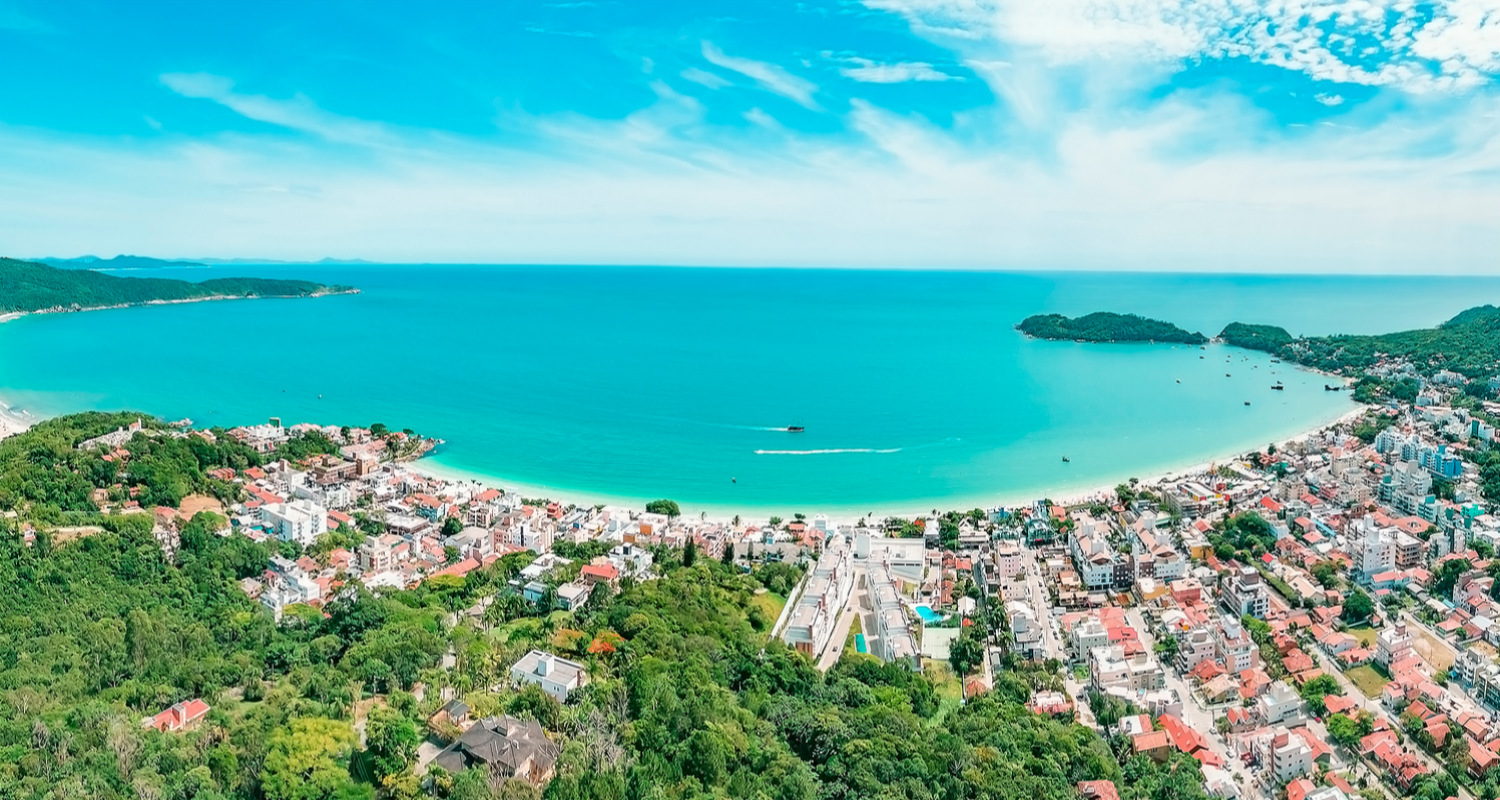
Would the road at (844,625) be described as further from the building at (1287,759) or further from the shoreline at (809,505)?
the building at (1287,759)

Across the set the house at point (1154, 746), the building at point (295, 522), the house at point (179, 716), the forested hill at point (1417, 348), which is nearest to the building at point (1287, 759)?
the house at point (1154, 746)

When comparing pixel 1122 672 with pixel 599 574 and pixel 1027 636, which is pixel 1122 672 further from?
pixel 599 574

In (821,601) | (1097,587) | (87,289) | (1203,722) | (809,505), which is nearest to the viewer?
(1203,722)

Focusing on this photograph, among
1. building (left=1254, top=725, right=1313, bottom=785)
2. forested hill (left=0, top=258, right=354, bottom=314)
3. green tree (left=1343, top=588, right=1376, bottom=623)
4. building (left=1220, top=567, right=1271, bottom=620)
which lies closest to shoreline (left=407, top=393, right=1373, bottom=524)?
building (left=1220, top=567, right=1271, bottom=620)

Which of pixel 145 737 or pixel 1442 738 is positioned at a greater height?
pixel 145 737

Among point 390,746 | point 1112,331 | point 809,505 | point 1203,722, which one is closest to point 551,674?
point 390,746

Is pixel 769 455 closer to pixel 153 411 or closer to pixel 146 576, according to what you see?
pixel 146 576

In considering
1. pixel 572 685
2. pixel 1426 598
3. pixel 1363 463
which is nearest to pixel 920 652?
pixel 572 685
